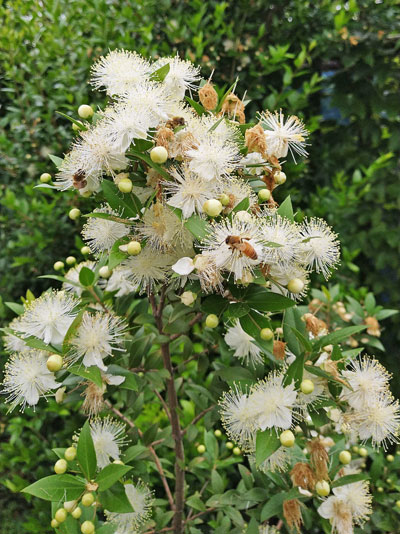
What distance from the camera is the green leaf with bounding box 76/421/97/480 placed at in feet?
2.58

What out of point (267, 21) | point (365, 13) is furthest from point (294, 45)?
point (365, 13)

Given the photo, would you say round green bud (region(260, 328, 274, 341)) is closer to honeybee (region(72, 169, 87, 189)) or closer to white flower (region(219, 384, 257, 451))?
white flower (region(219, 384, 257, 451))

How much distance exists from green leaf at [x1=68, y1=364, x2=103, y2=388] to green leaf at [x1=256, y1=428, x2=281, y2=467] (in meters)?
0.30

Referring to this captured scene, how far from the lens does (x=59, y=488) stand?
79cm

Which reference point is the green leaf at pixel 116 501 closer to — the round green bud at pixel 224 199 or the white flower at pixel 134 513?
the white flower at pixel 134 513

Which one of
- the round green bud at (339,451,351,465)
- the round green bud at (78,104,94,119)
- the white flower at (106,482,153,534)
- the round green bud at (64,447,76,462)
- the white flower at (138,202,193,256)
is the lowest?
the white flower at (106,482,153,534)

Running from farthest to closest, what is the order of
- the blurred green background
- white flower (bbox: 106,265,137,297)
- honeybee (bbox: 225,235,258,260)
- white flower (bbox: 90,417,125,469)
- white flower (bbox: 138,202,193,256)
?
1. the blurred green background
2. white flower (bbox: 106,265,137,297)
3. white flower (bbox: 90,417,125,469)
4. white flower (bbox: 138,202,193,256)
5. honeybee (bbox: 225,235,258,260)

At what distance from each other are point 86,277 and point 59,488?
411 mm

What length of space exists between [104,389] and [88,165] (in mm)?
450

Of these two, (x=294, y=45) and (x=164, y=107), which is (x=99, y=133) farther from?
(x=294, y=45)

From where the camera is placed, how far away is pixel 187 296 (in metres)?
0.89

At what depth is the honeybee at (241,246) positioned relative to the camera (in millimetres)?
692

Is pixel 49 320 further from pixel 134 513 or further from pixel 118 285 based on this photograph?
pixel 134 513

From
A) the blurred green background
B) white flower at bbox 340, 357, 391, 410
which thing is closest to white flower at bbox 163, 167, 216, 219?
white flower at bbox 340, 357, 391, 410
